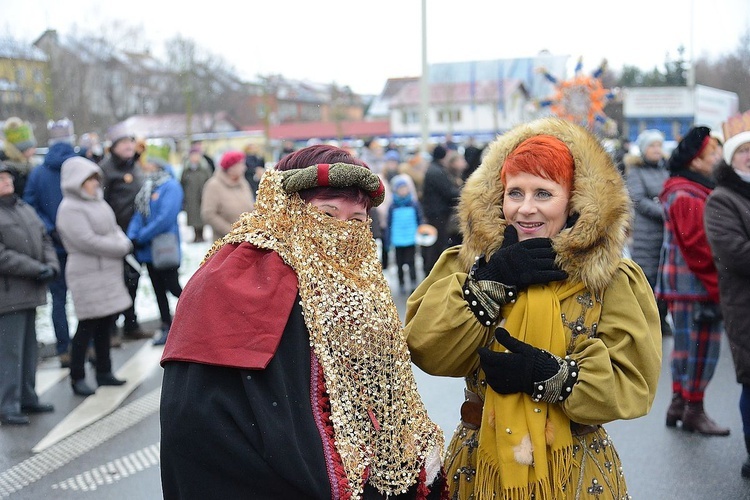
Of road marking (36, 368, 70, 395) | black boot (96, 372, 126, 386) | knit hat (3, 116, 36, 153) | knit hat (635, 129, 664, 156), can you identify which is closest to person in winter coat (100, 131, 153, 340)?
knit hat (3, 116, 36, 153)

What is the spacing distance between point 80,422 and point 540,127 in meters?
4.69

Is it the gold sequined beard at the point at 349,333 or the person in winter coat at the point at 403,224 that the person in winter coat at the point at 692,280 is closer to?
the gold sequined beard at the point at 349,333

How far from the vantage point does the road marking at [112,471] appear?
4863 millimetres

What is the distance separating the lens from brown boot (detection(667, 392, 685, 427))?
18.6 ft

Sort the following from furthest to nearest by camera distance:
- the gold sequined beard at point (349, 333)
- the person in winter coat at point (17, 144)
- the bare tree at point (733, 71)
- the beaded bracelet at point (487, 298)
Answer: the bare tree at point (733, 71)
the person in winter coat at point (17, 144)
the beaded bracelet at point (487, 298)
the gold sequined beard at point (349, 333)

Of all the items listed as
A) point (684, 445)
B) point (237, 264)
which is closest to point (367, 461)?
point (237, 264)

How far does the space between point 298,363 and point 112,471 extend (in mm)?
3517

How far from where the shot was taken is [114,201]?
8.40 meters

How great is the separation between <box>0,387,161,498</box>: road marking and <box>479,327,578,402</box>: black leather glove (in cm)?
352

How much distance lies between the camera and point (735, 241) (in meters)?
4.44

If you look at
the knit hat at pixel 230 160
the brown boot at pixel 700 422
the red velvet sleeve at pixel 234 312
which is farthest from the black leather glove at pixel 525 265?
the knit hat at pixel 230 160

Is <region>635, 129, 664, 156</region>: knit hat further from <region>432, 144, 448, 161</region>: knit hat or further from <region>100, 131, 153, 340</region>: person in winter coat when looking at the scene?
<region>100, 131, 153, 340</region>: person in winter coat

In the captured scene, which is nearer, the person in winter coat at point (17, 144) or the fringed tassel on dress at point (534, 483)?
the fringed tassel on dress at point (534, 483)

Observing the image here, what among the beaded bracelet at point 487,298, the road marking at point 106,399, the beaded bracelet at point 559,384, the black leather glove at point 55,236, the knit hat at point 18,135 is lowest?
the road marking at point 106,399
